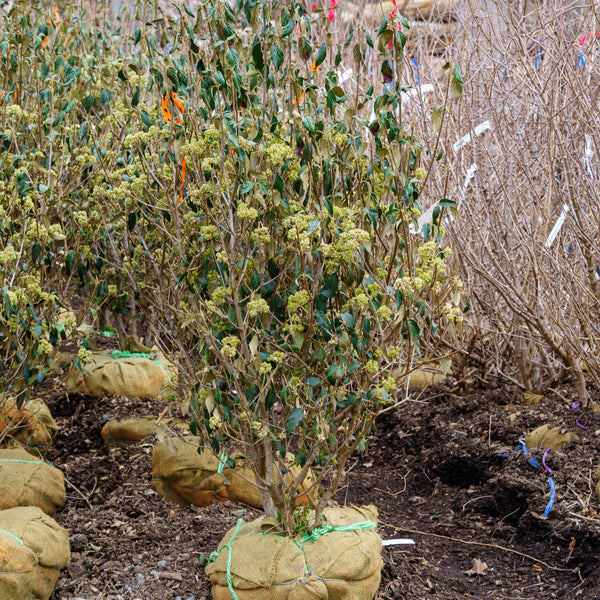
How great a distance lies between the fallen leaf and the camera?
3230 mm

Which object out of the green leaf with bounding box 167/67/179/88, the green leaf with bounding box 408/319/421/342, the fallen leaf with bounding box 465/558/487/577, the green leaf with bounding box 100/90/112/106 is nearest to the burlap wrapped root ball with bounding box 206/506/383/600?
the fallen leaf with bounding box 465/558/487/577

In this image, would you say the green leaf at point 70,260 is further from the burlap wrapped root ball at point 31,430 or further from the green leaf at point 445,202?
the green leaf at point 445,202

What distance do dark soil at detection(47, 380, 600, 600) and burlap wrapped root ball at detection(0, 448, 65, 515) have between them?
0.36 ft

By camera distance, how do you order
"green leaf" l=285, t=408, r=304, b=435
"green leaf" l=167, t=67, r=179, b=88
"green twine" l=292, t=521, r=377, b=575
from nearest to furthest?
1. "green leaf" l=285, t=408, r=304, b=435
2. "green leaf" l=167, t=67, r=179, b=88
3. "green twine" l=292, t=521, r=377, b=575

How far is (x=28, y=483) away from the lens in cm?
333

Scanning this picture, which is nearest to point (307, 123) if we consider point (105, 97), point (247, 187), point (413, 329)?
point (247, 187)

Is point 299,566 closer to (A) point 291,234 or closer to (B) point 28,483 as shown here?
(A) point 291,234

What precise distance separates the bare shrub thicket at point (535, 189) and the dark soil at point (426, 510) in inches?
17.0

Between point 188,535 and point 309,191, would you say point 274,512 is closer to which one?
point 188,535

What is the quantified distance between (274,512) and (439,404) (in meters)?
2.31

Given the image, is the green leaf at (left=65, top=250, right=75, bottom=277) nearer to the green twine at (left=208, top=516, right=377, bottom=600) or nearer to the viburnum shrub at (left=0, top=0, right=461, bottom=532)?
the viburnum shrub at (left=0, top=0, right=461, bottom=532)

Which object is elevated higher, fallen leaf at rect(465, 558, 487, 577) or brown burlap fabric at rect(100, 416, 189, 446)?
brown burlap fabric at rect(100, 416, 189, 446)

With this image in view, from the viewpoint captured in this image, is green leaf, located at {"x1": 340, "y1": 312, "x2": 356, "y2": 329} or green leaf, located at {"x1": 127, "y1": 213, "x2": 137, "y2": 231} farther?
green leaf, located at {"x1": 127, "y1": 213, "x2": 137, "y2": 231}

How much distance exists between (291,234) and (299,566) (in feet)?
4.04
